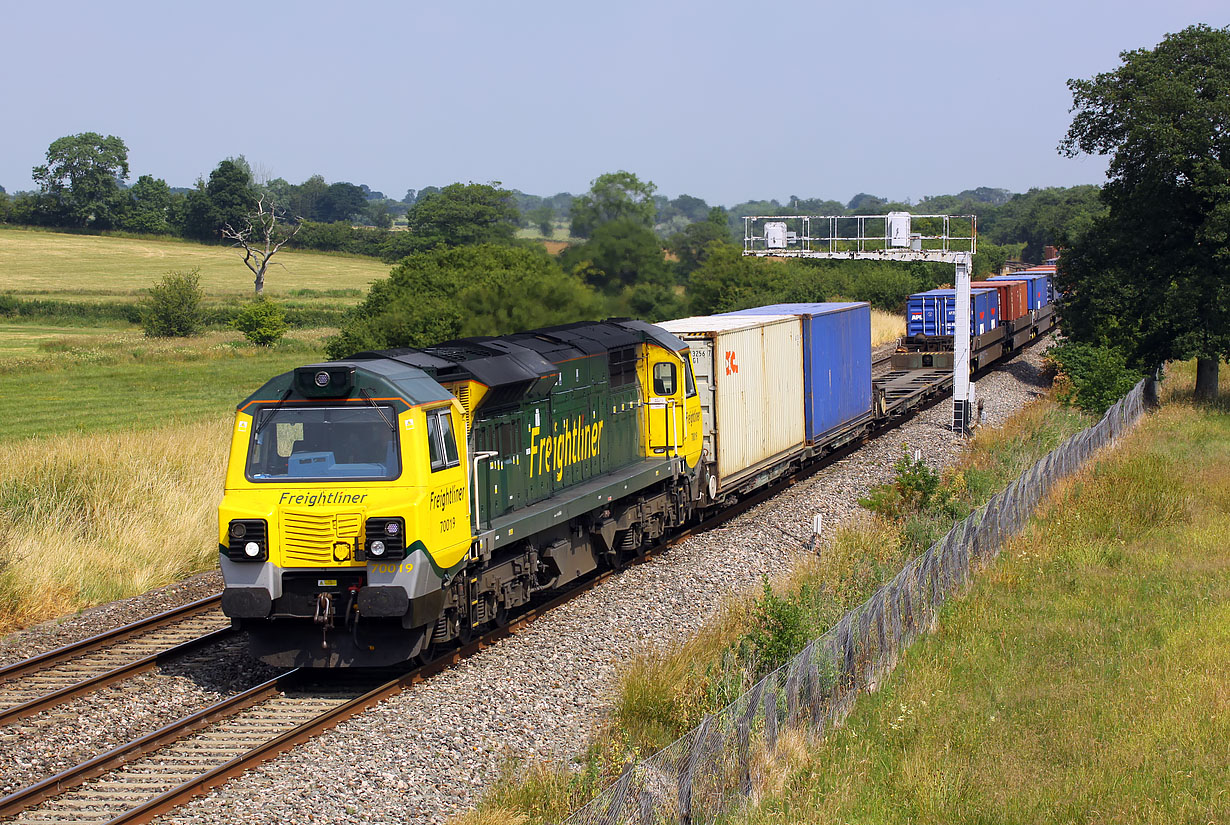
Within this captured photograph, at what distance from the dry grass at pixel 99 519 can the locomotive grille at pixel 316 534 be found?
5.43 metres

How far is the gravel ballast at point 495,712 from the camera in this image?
27.9ft

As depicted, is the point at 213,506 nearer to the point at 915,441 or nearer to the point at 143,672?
the point at 143,672

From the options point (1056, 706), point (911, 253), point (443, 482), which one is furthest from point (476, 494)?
point (911, 253)

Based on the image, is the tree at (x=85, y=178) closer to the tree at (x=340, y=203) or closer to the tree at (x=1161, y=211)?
the tree at (x=340, y=203)

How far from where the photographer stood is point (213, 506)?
18328mm

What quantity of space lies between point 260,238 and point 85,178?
1068 inches

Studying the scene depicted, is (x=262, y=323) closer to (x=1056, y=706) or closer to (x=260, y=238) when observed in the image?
(x=260, y=238)

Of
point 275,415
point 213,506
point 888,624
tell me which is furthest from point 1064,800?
point 213,506

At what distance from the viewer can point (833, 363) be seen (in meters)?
24.6

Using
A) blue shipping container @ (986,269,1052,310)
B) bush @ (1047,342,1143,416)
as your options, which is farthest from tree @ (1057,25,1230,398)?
blue shipping container @ (986,269,1052,310)

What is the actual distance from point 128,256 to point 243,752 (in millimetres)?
88172

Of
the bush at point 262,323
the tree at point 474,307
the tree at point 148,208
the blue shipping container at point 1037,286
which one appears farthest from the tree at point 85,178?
the blue shipping container at point 1037,286

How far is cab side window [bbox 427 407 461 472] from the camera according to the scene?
35.9 ft

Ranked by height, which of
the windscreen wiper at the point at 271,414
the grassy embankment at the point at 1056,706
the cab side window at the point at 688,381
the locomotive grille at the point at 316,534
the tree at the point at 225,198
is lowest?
the grassy embankment at the point at 1056,706
